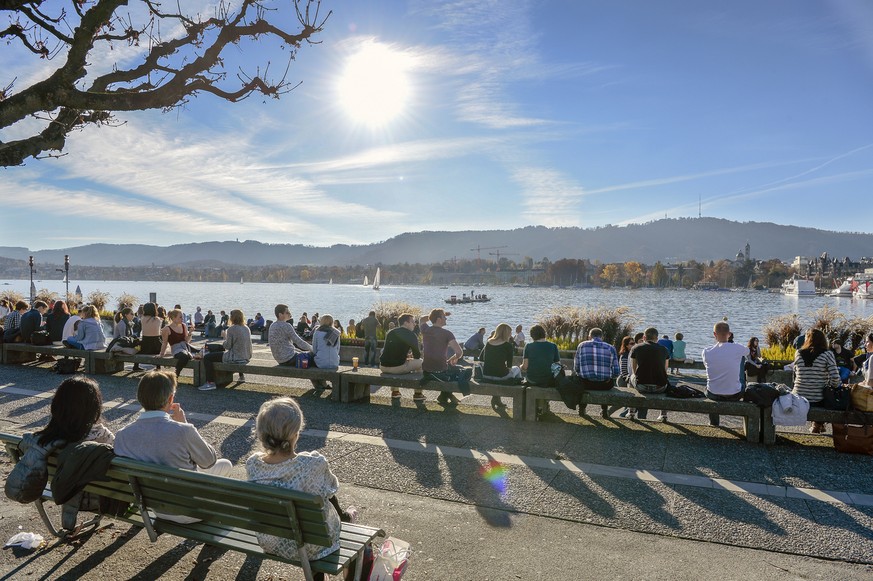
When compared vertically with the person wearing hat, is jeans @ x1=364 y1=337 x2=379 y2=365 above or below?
below

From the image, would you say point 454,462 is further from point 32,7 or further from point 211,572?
point 32,7

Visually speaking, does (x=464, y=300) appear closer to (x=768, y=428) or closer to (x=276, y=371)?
(x=276, y=371)

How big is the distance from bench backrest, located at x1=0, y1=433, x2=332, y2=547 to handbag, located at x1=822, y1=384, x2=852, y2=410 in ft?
21.7

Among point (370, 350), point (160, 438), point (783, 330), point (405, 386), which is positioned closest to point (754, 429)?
point (405, 386)

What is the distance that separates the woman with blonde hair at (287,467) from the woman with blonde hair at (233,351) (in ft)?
25.1

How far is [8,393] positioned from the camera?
33.8ft

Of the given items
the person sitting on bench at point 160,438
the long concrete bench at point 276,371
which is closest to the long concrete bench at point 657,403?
the long concrete bench at point 276,371

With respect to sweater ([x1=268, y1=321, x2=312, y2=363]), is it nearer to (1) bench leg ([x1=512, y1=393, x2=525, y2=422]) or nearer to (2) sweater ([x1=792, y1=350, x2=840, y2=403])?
(1) bench leg ([x1=512, y1=393, x2=525, y2=422])

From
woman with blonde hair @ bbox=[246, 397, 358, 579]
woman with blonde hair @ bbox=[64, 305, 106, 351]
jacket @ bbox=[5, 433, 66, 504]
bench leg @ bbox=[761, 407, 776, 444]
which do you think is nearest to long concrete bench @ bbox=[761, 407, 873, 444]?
bench leg @ bbox=[761, 407, 776, 444]

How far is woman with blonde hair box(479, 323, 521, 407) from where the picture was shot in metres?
8.84

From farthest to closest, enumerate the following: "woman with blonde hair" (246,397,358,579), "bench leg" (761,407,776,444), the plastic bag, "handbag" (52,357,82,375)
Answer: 1. "handbag" (52,357,82,375)
2. "bench leg" (761,407,776,444)
3. the plastic bag
4. "woman with blonde hair" (246,397,358,579)

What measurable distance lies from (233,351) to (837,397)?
9.40m

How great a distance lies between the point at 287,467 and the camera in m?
3.50

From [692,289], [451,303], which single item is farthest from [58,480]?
[692,289]
